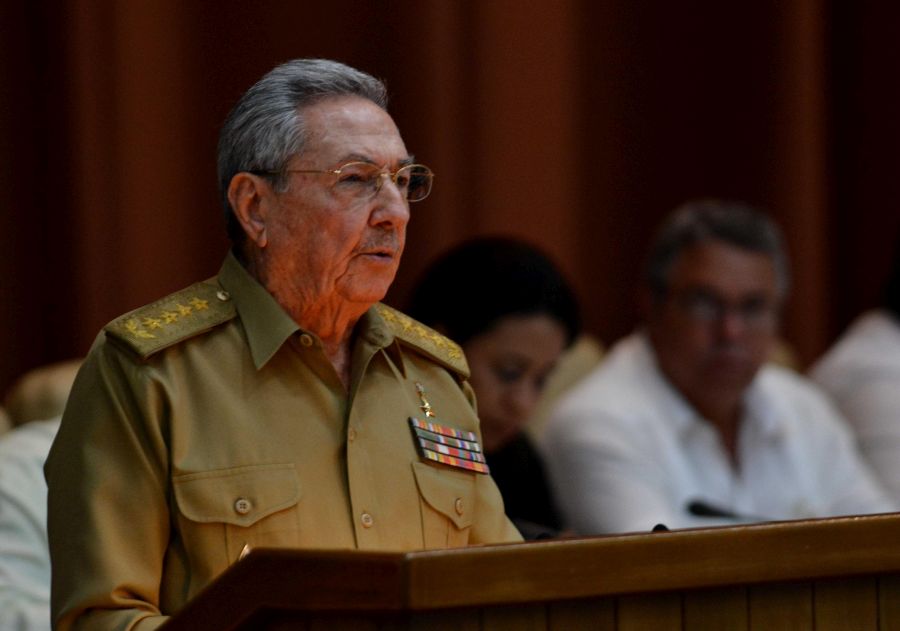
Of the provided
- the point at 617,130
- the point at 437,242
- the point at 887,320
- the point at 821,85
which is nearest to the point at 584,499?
the point at 437,242

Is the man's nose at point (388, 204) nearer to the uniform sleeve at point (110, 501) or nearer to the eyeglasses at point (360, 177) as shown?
the eyeglasses at point (360, 177)

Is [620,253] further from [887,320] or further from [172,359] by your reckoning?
[172,359]

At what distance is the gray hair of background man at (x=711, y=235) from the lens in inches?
126

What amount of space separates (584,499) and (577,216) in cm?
106

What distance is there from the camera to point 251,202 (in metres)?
1.54

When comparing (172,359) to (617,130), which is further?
(617,130)

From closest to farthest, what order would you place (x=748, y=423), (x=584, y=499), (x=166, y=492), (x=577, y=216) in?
(x=166, y=492) < (x=584, y=499) < (x=748, y=423) < (x=577, y=216)

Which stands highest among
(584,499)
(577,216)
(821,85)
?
(821,85)

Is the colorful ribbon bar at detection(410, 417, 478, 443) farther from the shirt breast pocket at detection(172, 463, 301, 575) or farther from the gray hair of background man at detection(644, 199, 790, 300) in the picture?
the gray hair of background man at detection(644, 199, 790, 300)

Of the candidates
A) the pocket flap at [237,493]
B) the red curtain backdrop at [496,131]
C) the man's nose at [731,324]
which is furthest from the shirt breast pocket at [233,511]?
the man's nose at [731,324]

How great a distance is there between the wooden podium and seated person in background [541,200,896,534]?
1.61 m

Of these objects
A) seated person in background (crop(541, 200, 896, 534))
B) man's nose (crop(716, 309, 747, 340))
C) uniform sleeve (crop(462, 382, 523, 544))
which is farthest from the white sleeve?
uniform sleeve (crop(462, 382, 523, 544))

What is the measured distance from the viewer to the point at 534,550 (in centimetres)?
129

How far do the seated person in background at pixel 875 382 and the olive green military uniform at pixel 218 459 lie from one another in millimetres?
2140
